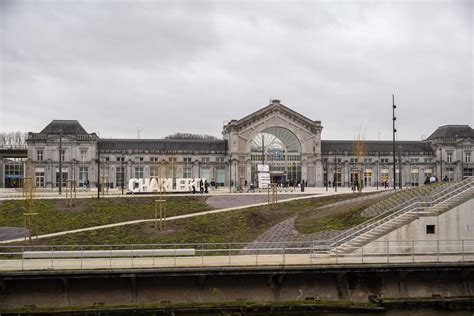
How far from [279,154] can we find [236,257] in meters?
56.8

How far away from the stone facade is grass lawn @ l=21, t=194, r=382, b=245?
38127 millimetres

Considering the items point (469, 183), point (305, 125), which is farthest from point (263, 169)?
point (469, 183)

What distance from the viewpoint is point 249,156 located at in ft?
270

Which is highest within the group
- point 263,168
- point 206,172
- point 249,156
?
point 249,156

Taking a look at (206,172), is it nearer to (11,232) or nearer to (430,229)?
(11,232)

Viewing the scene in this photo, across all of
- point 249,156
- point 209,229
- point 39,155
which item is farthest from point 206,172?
point 209,229

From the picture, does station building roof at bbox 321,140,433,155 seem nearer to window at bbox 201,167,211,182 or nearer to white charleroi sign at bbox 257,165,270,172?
white charleroi sign at bbox 257,165,270,172

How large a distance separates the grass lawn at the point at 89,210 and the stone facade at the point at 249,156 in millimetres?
32098

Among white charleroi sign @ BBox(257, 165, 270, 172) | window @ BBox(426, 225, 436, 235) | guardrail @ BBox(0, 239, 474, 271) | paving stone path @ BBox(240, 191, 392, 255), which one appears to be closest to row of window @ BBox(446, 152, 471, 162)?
white charleroi sign @ BBox(257, 165, 270, 172)

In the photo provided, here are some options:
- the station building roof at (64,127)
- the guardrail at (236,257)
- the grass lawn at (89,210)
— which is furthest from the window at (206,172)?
the guardrail at (236,257)

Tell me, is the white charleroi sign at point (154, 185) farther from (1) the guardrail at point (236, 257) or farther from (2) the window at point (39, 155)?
(2) the window at point (39, 155)

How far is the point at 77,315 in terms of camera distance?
23.5m

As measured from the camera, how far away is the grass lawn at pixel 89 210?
38406 mm

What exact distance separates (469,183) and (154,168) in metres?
56.0
